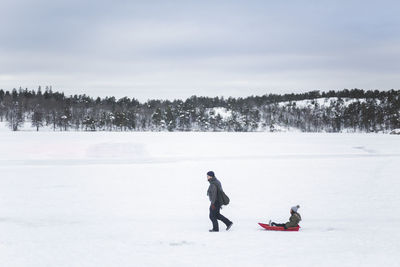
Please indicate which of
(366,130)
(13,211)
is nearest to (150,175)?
(13,211)

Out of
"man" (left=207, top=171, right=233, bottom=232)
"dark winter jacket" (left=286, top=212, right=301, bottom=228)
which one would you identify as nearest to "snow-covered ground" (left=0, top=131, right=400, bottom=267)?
"dark winter jacket" (left=286, top=212, right=301, bottom=228)

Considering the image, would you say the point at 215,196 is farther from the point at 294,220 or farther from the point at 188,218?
the point at 188,218

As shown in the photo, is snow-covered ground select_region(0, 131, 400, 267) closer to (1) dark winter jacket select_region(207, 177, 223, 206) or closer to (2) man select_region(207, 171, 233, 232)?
(2) man select_region(207, 171, 233, 232)

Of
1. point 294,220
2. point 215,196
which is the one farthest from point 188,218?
point 294,220

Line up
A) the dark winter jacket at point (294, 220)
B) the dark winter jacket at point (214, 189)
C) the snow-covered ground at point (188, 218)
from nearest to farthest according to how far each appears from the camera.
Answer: the snow-covered ground at point (188, 218), the dark winter jacket at point (214, 189), the dark winter jacket at point (294, 220)

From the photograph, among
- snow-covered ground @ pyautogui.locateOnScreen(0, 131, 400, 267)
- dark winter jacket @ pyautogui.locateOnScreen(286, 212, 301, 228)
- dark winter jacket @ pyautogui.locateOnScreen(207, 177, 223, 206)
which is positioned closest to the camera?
snow-covered ground @ pyautogui.locateOnScreen(0, 131, 400, 267)

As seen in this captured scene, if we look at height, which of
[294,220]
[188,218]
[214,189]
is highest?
[214,189]

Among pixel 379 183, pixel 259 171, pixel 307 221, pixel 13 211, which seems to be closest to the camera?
pixel 307 221

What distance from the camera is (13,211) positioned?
1366 centimetres

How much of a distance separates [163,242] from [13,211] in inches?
275

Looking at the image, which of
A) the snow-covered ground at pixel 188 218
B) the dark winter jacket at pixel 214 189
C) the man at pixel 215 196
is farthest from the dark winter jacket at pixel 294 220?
the dark winter jacket at pixel 214 189

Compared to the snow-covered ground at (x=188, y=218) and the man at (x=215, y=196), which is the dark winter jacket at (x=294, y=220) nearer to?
the snow-covered ground at (x=188, y=218)

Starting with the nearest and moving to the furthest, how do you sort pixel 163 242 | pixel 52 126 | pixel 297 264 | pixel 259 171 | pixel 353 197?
pixel 297 264 → pixel 163 242 → pixel 353 197 → pixel 259 171 → pixel 52 126

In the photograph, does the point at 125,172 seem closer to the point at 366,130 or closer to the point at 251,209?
the point at 251,209
